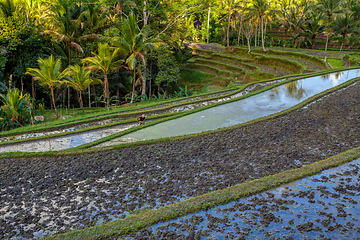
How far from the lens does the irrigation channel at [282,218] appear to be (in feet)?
15.6

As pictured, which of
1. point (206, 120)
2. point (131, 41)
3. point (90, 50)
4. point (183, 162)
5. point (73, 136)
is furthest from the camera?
point (90, 50)

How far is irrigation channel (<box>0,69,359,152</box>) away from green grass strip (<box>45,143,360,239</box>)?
162 inches

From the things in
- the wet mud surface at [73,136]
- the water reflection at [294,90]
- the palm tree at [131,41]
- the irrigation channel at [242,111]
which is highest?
the palm tree at [131,41]

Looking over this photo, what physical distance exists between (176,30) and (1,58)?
43.9 feet

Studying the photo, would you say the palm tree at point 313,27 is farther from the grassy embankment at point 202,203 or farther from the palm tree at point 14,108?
the palm tree at point 14,108

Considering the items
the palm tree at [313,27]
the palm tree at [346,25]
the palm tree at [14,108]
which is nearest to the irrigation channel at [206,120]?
the palm tree at [14,108]

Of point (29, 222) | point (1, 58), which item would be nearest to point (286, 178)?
point (29, 222)

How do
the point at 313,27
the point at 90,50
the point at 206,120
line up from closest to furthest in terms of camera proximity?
the point at 206,120 < the point at 90,50 < the point at 313,27

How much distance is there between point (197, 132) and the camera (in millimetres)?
10109

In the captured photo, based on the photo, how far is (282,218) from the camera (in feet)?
16.8

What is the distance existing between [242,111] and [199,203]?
739 cm

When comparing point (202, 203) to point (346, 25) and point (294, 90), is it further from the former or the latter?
point (346, 25)

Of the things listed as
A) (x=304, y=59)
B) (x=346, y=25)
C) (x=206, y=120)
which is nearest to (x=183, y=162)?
(x=206, y=120)

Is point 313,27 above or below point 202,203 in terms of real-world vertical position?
above
